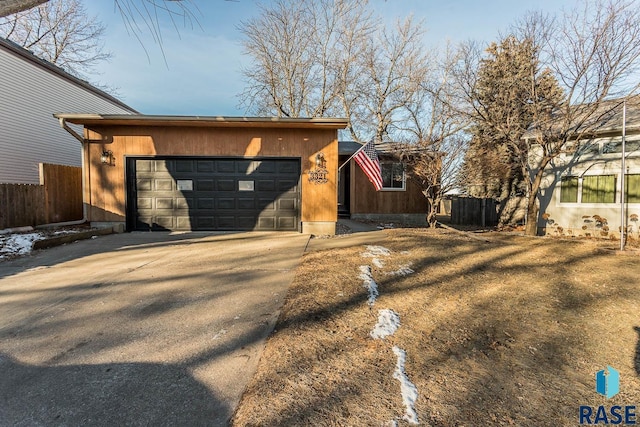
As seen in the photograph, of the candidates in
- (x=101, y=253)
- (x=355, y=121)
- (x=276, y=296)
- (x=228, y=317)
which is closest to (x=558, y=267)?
(x=276, y=296)

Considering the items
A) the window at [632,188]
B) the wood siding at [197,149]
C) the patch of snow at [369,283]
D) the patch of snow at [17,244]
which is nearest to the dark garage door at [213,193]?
the wood siding at [197,149]

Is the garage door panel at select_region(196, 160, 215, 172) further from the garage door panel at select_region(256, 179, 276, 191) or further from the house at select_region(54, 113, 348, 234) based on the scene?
the garage door panel at select_region(256, 179, 276, 191)

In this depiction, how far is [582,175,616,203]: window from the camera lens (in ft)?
30.1

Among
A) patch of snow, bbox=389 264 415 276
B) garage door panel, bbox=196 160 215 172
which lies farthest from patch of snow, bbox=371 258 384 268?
garage door panel, bbox=196 160 215 172

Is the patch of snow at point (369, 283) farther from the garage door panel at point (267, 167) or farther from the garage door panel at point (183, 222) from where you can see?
the garage door panel at point (183, 222)

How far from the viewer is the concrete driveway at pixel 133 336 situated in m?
1.93

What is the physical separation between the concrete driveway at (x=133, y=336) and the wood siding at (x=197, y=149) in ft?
10.9

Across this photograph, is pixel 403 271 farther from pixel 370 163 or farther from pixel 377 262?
pixel 370 163

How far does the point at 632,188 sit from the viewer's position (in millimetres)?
8805

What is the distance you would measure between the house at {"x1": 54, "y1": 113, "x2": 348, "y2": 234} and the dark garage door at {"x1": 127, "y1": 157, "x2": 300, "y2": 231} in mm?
27

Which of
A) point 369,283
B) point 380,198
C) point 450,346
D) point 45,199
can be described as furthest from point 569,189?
point 45,199

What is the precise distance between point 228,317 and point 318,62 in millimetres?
22174

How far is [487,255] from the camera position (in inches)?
220

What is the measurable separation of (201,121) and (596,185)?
11.2 m
